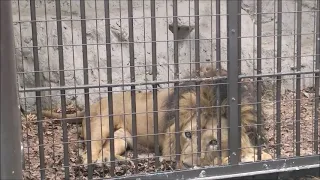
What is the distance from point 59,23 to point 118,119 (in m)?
1.57

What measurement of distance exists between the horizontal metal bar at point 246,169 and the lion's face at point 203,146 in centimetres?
13

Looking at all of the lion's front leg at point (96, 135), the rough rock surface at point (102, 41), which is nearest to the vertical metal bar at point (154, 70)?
the lion's front leg at point (96, 135)

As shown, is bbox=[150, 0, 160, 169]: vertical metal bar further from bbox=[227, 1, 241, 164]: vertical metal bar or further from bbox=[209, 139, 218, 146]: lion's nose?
bbox=[227, 1, 241, 164]: vertical metal bar

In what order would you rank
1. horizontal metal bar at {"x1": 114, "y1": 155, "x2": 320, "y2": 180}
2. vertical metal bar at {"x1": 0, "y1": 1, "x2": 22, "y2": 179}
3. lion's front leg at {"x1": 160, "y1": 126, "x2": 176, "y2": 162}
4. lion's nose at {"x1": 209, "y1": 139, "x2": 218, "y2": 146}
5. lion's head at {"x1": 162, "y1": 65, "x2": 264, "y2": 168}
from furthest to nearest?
lion's front leg at {"x1": 160, "y1": 126, "x2": 176, "y2": 162}
lion's nose at {"x1": 209, "y1": 139, "x2": 218, "y2": 146}
lion's head at {"x1": 162, "y1": 65, "x2": 264, "y2": 168}
horizontal metal bar at {"x1": 114, "y1": 155, "x2": 320, "y2": 180}
vertical metal bar at {"x1": 0, "y1": 1, "x2": 22, "y2": 179}

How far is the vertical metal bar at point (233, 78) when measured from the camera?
189 inches

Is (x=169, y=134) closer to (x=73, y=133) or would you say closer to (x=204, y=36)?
(x=73, y=133)

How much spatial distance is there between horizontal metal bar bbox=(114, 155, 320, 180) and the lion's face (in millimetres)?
131

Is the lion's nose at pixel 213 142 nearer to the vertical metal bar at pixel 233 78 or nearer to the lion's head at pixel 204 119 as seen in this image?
the lion's head at pixel 204 119

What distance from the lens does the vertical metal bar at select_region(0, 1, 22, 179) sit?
2.22 metres

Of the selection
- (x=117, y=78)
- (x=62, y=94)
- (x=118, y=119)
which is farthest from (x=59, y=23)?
(x=117, y=78)

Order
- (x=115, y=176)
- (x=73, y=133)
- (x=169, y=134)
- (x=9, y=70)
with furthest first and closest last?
(x=73, y=133)
(x=169, y=134)
(x=115, y=176)
(x=9, y=70)

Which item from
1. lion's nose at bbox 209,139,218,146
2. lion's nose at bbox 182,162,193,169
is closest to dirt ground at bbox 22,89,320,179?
lion's nose at bbox 182,162,193,169

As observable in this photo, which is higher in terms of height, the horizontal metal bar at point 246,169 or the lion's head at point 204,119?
the lion's head at point 204,119

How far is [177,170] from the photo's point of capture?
16.0 feet
